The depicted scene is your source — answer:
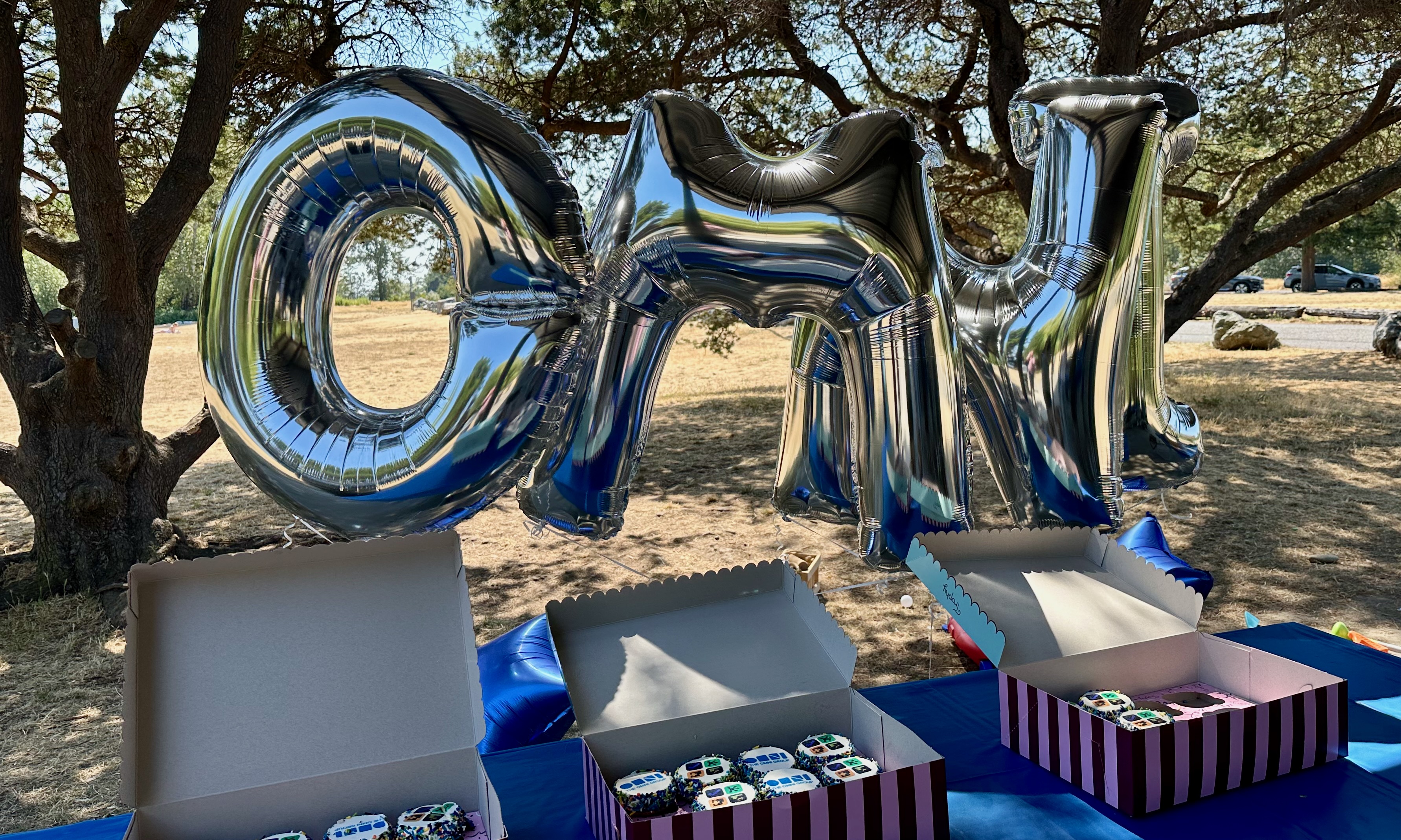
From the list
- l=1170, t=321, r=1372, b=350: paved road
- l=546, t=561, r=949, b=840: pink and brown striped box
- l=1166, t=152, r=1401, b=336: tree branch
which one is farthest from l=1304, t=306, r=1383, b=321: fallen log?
l=546, t=561, r=949, b=840: pink and brown striped box

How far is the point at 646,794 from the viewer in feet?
4.13

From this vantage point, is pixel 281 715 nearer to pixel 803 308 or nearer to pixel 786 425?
pixel 803 308

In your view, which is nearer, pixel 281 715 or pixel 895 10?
pixel 281 715

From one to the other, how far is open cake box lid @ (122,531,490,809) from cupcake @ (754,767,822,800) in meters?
0.37

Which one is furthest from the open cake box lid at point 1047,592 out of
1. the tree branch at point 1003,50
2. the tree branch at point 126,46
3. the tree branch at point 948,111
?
the tree branch at point 948,111

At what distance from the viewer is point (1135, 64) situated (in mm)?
4203

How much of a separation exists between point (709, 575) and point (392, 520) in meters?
0.55

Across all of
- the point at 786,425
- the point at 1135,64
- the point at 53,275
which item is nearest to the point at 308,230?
the point at 786,425

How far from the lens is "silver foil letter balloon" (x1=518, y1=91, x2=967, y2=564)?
132 cm

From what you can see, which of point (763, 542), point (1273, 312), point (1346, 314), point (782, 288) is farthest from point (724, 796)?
point (1273, 312)

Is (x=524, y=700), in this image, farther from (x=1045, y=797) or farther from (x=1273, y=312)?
(x=1273, y=312)

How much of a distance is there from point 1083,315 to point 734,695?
0.82m

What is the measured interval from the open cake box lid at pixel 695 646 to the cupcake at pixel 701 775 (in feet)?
0.24

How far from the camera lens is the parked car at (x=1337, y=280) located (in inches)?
1089
